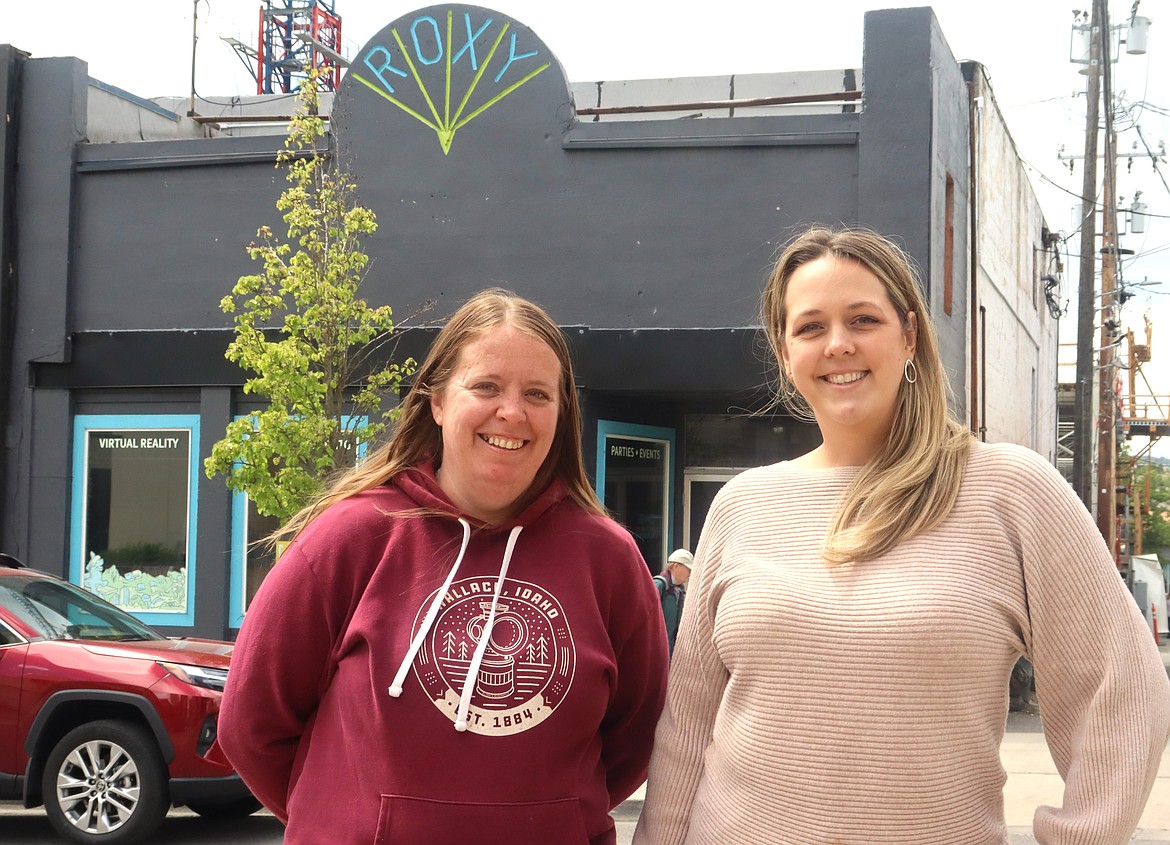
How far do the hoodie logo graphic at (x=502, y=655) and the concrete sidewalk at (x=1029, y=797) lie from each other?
4.71 meters

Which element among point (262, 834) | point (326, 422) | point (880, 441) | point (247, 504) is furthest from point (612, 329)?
point (880, 441)

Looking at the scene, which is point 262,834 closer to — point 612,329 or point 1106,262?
point 612,329

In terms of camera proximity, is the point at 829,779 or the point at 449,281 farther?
the point at 449,281

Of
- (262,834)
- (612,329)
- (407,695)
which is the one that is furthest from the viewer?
(612,329)

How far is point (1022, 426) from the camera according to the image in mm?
21562

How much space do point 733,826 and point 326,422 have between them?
856 cm

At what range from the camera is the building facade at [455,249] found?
41.6 feet

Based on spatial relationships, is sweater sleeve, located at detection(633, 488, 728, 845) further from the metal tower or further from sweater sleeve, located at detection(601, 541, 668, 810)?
the metal tower

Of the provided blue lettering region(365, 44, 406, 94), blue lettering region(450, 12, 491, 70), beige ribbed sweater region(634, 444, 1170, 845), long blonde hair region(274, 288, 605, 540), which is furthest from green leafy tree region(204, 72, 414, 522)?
beige ribbed sweater region(634, 444, 1170, 845)

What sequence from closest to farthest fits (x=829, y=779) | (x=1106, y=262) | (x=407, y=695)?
(x=829, y=779)
(x=407, y=695)
(x=1106, y=262)

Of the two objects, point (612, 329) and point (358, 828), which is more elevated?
point (612, 329)

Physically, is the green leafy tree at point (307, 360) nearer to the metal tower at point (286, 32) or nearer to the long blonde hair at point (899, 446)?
the long blonde hair at point (899, 446)

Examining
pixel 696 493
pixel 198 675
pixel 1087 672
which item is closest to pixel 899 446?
pixel 1087 672

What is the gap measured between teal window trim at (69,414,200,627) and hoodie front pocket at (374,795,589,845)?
11.5 m
